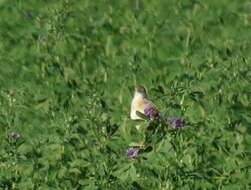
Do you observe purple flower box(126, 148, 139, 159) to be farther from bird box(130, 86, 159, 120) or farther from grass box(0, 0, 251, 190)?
bird box(130, 86, 159, 120)

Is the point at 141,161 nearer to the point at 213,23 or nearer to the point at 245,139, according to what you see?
the point at 245,139

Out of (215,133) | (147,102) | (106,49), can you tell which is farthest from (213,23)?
(215,133)

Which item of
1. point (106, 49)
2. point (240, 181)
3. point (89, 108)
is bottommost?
point (240, 181)

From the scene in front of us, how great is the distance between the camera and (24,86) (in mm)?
7309

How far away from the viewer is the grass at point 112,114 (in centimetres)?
528

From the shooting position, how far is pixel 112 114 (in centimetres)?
648

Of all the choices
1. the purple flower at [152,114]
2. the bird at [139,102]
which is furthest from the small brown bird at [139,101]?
the purple flower at [152,114]

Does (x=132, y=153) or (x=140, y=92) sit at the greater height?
(x=140, y=92)

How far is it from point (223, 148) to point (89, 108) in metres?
0.99

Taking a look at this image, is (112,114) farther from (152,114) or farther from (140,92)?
(152,114)

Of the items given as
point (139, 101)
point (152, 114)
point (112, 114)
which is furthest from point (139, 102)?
point (152, 114)

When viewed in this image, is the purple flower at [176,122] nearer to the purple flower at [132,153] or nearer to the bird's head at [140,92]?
the purple flower at [132,153]

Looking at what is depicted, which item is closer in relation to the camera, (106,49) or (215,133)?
(215,133)

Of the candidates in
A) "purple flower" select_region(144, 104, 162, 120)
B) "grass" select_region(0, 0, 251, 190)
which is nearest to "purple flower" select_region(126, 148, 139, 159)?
"grass" select_region(0, 0, 251, 190)
